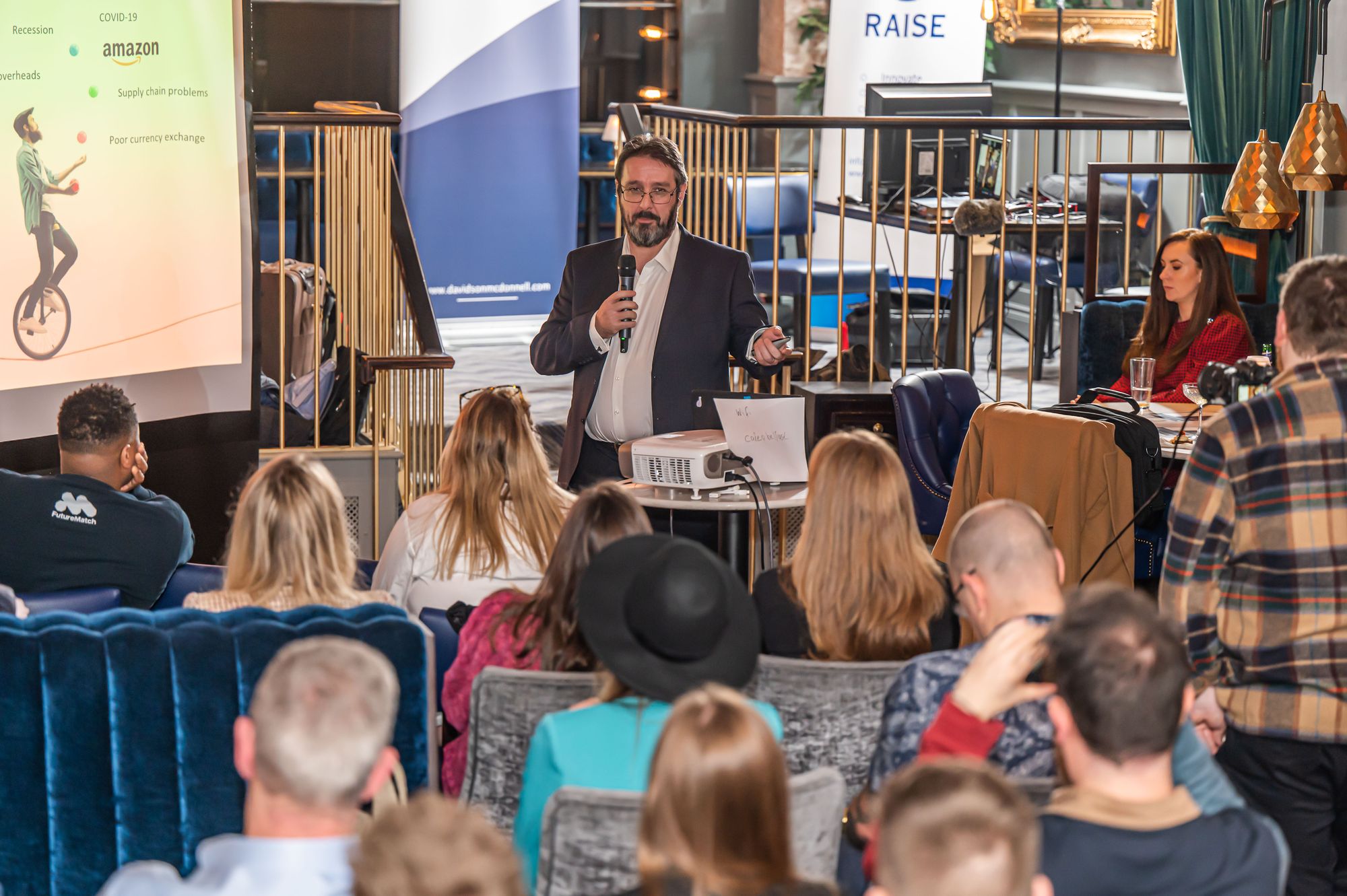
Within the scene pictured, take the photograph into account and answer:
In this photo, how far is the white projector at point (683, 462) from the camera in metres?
3.91

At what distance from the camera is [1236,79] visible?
21.2 feet

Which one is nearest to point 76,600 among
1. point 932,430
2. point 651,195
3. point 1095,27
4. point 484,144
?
point 651,195

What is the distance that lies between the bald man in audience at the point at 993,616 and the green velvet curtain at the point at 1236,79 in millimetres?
4456

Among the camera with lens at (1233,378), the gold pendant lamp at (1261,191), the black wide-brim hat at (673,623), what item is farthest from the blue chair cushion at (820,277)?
the black wide-brim hat at (673,623)

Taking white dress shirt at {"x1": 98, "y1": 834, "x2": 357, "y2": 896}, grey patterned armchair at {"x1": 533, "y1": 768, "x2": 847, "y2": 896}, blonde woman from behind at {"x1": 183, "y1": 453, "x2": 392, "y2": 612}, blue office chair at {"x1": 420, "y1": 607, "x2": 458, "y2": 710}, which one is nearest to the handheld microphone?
blue office chair at {"x1": 420, "y1": 607, "x2": 458, "y2": 710}

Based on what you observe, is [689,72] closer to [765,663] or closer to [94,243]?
[94,243]

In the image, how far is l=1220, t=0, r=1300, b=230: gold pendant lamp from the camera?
Result: 5430 millimetres

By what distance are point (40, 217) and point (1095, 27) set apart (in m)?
7.34

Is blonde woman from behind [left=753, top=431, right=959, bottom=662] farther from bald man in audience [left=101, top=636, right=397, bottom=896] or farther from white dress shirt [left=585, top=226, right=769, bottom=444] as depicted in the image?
white dress shirt [left=585, top=226, right=769, bottom=444]

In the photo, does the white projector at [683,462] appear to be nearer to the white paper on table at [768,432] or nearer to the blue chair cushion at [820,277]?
the white paper on table at [768,432]

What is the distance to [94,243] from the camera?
4738mm

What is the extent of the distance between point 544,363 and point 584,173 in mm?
6481

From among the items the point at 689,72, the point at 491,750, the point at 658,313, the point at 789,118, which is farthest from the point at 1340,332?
the point at 689,72

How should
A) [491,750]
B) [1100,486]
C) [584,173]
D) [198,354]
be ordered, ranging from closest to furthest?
[491,750], [1100,486], [198,354], [584,173]
